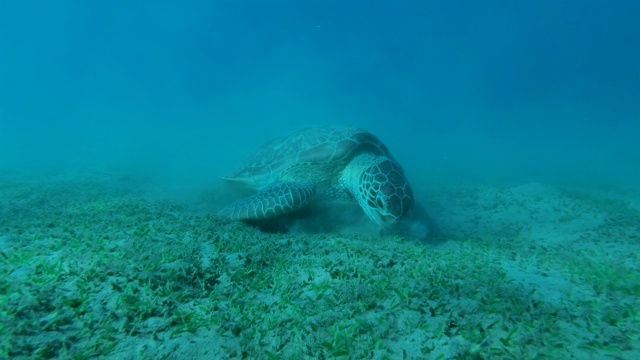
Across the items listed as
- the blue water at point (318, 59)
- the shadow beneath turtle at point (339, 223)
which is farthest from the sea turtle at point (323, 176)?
the blue water at point (318, 59)

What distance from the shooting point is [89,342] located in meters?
1.62

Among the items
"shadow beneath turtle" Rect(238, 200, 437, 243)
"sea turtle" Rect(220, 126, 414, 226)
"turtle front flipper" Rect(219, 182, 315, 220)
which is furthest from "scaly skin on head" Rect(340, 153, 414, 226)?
"turtle front flipper" Rect(219, 182, 315, 220)

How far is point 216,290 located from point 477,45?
11707 cm

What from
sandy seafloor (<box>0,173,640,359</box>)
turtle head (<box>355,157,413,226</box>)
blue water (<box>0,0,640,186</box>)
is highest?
blue water (<box>0,0,640,186</box>)

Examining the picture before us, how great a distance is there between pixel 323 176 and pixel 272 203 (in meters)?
1.59

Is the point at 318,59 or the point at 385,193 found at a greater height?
the point at 318,59

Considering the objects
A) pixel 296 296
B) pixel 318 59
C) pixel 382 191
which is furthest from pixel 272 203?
pixel 318 59

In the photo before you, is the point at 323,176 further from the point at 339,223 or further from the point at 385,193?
the point at 385,193

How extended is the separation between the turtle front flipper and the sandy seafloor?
3.06ft

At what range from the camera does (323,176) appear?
19.9 feet

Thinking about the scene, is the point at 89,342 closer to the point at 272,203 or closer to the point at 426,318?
the point at 426,318

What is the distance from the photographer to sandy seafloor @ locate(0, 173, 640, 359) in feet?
5.44

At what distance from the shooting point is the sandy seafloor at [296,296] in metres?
1.66

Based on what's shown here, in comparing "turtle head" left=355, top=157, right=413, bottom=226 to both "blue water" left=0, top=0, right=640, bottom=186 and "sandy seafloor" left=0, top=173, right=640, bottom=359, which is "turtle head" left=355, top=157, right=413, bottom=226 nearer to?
"sandy seafloor" left=0, top=173, right=640, bottom=359
